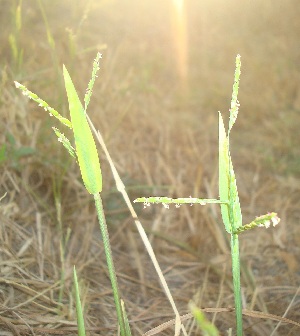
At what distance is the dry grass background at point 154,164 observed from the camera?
1.05 m

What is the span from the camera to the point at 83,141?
1.92 ft

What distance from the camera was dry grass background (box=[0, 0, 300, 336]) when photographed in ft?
3.45

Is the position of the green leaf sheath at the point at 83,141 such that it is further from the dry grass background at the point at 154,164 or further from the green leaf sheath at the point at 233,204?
the dry grass background at the point at 154,164

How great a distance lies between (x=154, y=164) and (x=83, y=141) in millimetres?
1249

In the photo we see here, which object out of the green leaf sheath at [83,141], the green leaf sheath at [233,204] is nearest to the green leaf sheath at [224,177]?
the green leaf sheath at [233,204]

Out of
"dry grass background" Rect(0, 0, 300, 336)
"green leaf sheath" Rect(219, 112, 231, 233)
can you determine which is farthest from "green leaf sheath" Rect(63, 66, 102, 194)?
"dry grass background" Rect(0, 0, 300, 336)

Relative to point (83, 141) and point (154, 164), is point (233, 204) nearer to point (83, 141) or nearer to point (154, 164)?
point (83, 141)

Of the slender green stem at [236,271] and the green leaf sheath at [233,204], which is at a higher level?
the green leaf sheath at [233,204]

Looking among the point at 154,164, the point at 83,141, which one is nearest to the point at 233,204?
the point at 83,141

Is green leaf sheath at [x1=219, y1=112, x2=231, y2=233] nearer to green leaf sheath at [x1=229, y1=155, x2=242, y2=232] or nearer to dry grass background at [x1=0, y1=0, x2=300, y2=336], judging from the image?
green leaf sheath at [x1=229, y1=155, x2=242, y2=232]

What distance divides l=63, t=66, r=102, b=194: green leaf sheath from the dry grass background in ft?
1.08

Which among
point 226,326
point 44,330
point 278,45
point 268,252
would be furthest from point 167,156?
point 278,45

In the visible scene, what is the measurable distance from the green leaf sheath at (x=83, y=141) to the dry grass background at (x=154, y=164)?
33 centimetres

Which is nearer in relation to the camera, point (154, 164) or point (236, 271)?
point (236, 271)
